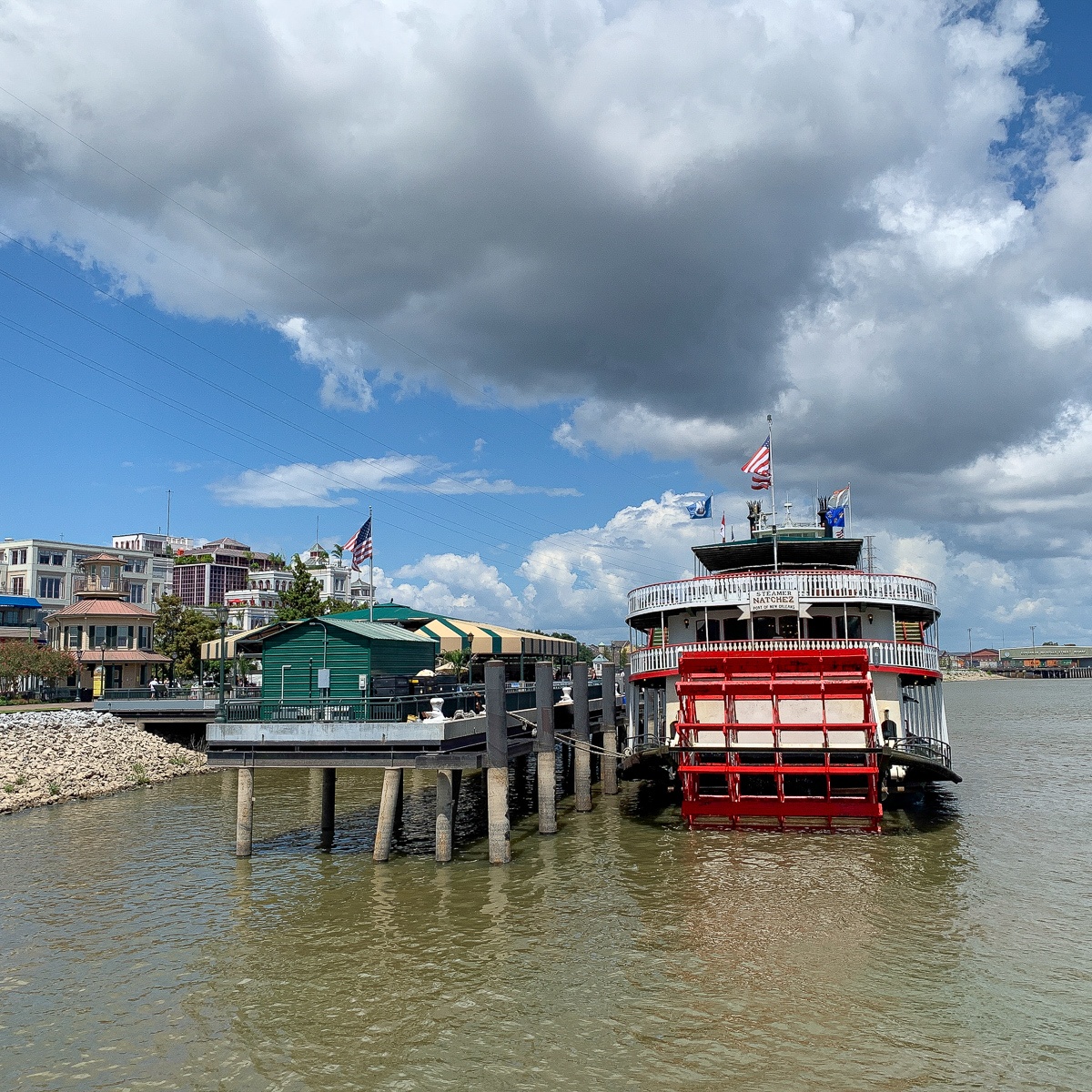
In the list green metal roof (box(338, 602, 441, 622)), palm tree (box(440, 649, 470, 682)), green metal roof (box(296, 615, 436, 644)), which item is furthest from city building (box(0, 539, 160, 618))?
green metal roof (box(296, 615, 436, 644))

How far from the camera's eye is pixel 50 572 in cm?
8644

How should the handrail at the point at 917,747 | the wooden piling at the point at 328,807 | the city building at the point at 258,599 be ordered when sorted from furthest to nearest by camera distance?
1. the city building at the point at 258,599
2. the handrail at the point at 917,747
3. the wooden piling at the point at 328,807

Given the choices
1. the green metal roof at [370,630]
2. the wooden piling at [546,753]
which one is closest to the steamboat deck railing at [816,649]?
the wooden piling at [546,753]

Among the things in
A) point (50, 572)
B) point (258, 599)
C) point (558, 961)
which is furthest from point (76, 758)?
point (258, 599)

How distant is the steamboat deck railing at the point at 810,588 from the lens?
77.3ft

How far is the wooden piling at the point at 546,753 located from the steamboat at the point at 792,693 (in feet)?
9.55

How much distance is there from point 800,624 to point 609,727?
7520mm

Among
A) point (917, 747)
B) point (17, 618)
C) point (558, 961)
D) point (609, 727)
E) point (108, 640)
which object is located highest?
point (17, 618)

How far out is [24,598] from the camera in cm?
7112

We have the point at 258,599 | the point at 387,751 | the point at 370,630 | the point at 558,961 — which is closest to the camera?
the point at 558,961

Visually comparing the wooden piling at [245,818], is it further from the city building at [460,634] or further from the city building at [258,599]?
the city building at [258,599]

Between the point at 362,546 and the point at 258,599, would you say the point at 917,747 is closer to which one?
the point at 362,546

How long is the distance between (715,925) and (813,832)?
6992 mm

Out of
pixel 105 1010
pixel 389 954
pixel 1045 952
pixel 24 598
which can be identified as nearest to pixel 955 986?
pixel 1045 952
